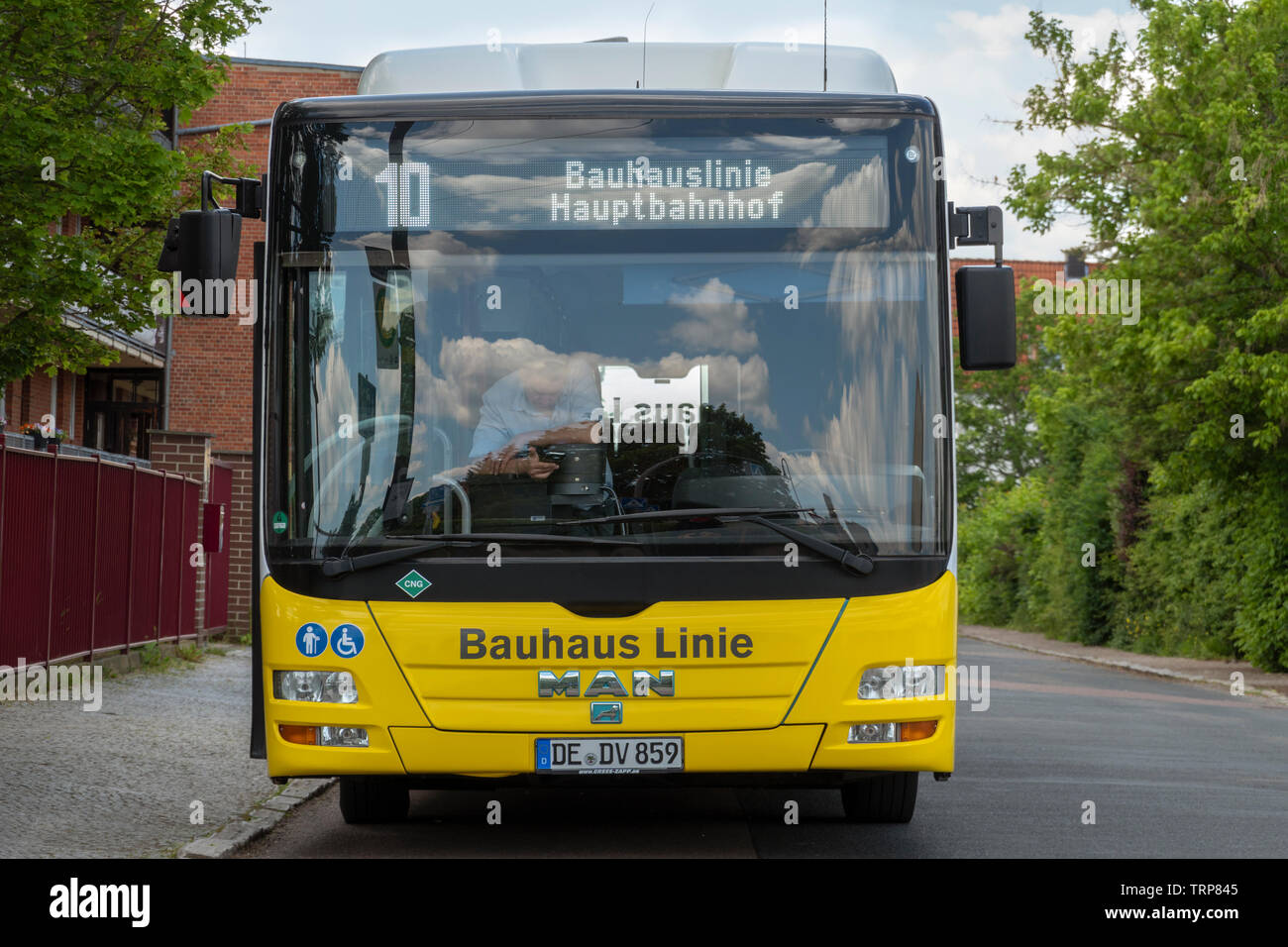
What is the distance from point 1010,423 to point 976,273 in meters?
65.2

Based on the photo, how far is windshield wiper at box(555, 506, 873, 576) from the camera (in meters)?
6.76

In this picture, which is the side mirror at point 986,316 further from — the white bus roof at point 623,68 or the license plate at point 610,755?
the license plate at point 610,755

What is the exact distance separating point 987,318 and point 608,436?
5.40 feet

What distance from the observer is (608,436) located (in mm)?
6832

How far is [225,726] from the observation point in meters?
12.3

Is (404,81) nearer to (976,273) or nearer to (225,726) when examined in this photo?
(976,273)

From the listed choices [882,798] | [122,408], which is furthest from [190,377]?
[882,798]

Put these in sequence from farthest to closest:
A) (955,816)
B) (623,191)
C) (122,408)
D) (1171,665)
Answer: (122,408) < (1171,665) < (955,816) < (623,191)

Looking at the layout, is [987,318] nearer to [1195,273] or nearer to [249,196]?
[249,196]

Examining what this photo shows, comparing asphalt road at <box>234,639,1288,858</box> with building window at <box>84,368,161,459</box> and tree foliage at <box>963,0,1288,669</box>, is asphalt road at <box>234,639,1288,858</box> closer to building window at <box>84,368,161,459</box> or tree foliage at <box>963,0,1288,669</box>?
tree foliage at <box>963,0,1288,669</box>

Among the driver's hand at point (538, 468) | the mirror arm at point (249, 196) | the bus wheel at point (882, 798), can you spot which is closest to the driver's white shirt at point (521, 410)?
the driver's hand at point (538, 468)

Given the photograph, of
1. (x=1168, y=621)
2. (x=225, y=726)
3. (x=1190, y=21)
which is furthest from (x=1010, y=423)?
(x=225, y=726)

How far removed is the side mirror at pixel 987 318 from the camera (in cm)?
700

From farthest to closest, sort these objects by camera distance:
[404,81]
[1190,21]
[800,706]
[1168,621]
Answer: [1168,621] < [1190,21] < [404,81] < [800,706]
